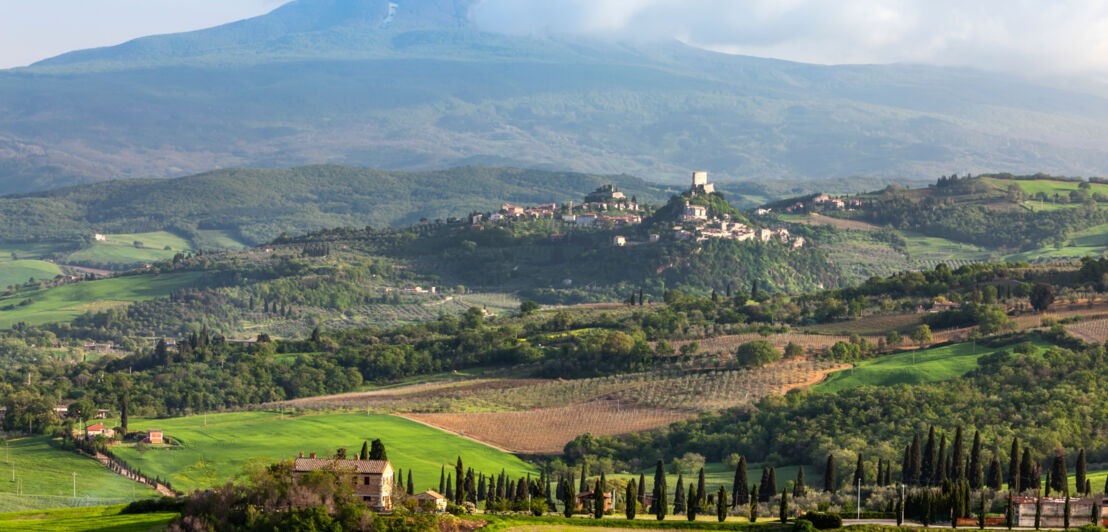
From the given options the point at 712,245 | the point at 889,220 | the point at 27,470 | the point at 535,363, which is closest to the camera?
the point at 27,470

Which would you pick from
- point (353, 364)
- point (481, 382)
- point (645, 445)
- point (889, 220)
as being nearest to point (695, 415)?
point (645, 445)

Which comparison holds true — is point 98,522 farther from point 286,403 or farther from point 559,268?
point 559,268

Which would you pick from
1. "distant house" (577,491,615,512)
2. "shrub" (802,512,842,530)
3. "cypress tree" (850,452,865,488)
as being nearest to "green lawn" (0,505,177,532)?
"distant house" (577,491,615,512)

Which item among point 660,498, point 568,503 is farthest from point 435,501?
point 660,498

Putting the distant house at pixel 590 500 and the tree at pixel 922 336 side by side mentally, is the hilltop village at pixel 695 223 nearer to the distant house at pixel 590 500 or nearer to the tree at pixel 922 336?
the tree at pixel 922 336

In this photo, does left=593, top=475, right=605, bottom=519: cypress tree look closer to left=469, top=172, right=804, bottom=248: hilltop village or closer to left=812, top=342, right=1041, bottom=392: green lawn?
left=812, top=342, right=1041, bottom=392: green lawn
